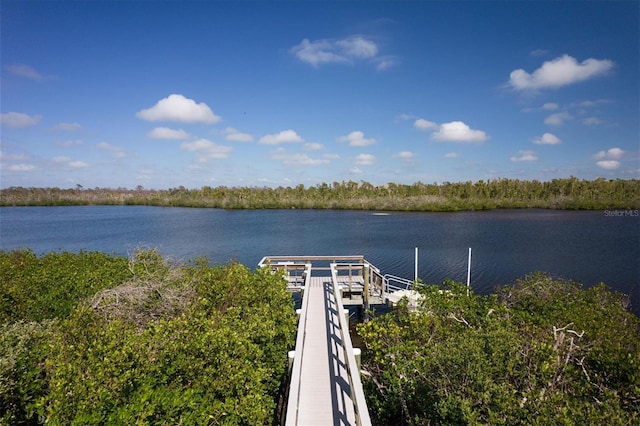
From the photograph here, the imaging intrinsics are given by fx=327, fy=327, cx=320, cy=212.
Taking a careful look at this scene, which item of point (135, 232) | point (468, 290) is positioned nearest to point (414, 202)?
point (135, 232)

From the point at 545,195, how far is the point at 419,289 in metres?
78.5

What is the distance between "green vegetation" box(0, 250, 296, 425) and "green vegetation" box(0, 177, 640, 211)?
61.8 meters

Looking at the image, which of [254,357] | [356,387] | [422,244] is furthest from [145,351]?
[422,244]

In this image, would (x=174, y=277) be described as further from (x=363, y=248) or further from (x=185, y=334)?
(x=363, y=248)

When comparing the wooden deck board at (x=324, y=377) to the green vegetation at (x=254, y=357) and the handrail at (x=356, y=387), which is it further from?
the green vegetation at (x=254, y=357)

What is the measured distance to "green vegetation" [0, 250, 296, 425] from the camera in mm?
4336

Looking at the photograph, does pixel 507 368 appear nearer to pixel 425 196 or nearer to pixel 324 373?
pixel 324 373

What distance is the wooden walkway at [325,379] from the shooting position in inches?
223

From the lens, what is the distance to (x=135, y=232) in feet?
130

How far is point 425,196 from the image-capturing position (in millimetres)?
70688

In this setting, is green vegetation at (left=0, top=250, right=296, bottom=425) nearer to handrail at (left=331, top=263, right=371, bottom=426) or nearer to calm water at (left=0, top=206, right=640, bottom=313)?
handrail at (left=331, top=263, right=371, bottom=426)

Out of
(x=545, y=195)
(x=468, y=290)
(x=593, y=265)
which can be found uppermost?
(x=545, y=195)

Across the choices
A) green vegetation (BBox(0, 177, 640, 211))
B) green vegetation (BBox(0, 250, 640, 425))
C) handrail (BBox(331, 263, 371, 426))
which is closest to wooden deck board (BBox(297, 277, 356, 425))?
handrail (BBox(331, 263, 371, 426))

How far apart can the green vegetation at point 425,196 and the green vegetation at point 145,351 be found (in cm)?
6178
